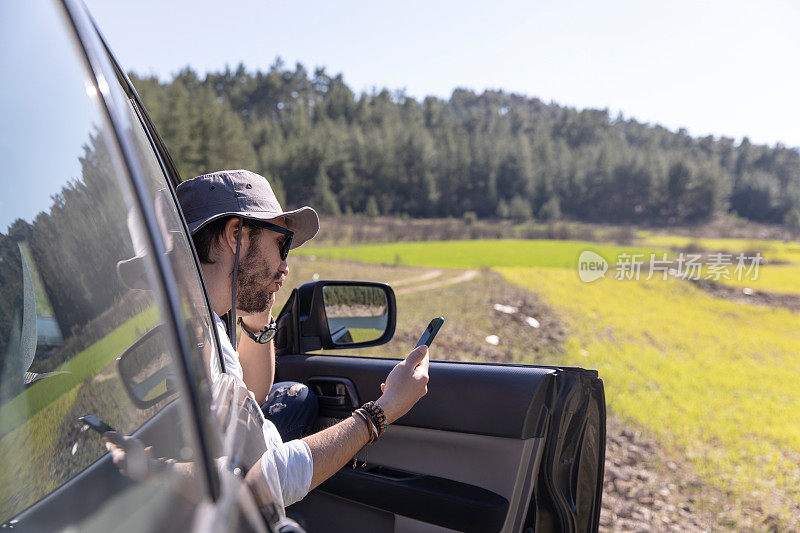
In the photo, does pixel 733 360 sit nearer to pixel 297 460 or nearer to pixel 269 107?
pixel 297 460

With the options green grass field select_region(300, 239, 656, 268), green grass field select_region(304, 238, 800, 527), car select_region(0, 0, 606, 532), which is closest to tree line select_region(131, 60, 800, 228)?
green grass field select_region(300, 239, 656, 268)

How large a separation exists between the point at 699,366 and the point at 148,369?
40.0 ft

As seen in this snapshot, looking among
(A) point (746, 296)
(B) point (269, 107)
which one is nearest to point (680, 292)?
(A) point (746, 296)

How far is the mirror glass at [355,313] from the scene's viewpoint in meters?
2.52

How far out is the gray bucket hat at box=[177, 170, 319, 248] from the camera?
161cm

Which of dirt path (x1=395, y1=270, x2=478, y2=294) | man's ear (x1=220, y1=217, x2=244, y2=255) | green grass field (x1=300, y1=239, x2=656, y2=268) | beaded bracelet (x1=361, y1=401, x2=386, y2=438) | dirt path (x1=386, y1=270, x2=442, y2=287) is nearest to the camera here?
beaded bracelet (x1=361, y1=401, x2=386, y2=438)

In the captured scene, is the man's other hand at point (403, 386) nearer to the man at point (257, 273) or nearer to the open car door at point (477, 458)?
the man at point (257, 273)

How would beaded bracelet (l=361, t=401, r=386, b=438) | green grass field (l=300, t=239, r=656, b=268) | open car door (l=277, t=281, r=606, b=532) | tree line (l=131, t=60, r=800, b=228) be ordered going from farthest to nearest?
tree line (l=131, t=60, r=800, b=228)
green grass field (l=300, t=239, r=656, b=268)
open car door (l=277, t=281, r=606, b=532)
beaded bracelet (l=361, t=401, r=386, b=438)

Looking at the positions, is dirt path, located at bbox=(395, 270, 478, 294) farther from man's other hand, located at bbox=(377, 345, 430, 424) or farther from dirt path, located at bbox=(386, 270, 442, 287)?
man's other hand, located at bbox=(377, 345, 430, 424)

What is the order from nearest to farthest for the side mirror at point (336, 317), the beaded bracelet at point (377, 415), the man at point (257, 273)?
the man at point (257, 273) → the beaded bracelet at point (377, 415) → the side mirror at point (336, 317)

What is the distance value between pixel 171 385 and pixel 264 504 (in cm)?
22

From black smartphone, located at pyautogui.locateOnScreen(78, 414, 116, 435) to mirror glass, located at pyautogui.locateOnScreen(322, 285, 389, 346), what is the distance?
70.5 inches

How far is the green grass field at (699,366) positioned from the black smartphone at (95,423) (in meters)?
5.07

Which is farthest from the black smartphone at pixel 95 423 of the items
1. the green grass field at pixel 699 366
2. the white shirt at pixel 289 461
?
the green grass field at pixel 699 366
